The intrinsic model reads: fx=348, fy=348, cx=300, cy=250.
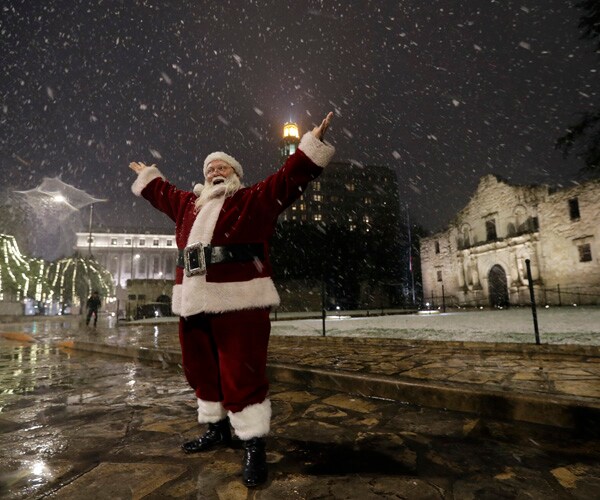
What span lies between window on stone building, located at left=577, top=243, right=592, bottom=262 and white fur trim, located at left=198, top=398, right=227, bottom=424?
87.7 ft

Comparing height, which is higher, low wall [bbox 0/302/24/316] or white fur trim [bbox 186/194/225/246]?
A: white fur trim [bbox 186/194/225/246]

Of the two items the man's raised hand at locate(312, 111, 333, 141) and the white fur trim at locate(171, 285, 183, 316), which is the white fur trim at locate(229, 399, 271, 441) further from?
the man's raised hand at locate(312, 111, 333, 141)

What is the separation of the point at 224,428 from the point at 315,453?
651 mm

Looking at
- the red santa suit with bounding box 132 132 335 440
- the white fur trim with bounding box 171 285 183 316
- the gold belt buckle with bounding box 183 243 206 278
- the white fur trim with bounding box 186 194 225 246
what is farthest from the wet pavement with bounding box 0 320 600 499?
the white fur trim with bounding box 186 194 225 246

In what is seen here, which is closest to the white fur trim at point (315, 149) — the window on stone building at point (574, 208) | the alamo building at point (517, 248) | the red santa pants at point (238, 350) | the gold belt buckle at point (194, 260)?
the gold belt buckle at point (194, 260)

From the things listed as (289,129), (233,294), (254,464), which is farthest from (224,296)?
(289,129)

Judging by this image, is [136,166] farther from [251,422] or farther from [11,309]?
[11,309]

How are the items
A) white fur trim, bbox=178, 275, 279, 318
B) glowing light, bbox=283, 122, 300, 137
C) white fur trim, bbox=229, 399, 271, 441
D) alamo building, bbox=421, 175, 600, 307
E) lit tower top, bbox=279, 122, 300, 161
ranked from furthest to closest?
glowing light, bbox=283, 122, 300, 137
lit tower top, bbox=279, 122, 300, 161
alamo building, bbox=421, 175, 600, 307
white fur trim, bbox=178, 275, 279, 318
white fur trim, bbox=229, 399, 271, 441

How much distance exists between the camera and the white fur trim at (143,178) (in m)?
2.94

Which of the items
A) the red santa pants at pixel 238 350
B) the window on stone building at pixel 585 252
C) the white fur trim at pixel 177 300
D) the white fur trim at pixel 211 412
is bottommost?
the white fur trim at pixel 211 412

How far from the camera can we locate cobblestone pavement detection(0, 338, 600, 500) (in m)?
1.68

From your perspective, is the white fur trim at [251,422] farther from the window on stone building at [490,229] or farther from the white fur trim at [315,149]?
the window on stone building at [490,229]

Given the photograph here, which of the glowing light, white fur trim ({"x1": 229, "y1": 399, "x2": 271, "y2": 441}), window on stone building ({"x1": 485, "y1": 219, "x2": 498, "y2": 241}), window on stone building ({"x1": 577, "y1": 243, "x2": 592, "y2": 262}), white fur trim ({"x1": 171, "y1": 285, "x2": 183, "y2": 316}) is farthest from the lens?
the glowing light

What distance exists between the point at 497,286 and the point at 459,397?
29365 mm
